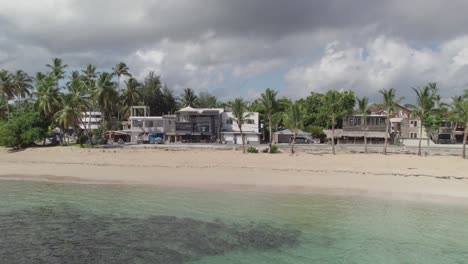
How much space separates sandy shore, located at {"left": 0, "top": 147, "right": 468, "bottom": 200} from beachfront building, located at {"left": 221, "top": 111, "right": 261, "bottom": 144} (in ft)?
88.7

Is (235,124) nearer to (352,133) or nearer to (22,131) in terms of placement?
(352,133)

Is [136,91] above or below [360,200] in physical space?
above

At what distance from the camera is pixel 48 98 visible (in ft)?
193

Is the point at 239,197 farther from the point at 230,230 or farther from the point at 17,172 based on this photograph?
the point at 17,172

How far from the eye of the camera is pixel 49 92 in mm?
59250

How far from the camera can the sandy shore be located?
95.1ft

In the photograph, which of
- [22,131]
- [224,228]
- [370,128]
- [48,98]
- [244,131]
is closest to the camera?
[224,228]

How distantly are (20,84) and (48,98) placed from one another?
24407 mm

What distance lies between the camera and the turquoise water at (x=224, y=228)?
48.2 ft

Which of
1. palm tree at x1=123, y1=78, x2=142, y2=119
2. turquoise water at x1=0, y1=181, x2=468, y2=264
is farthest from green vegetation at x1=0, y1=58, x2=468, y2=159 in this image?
turquoise water at x1=0, y1=181, x2=468, y2=264

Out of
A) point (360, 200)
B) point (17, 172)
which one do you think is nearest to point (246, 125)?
point (17, 172)

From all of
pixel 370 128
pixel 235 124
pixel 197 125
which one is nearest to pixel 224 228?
pixel 235 124

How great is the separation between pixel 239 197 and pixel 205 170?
10747 mm

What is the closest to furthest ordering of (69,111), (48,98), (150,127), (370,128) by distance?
(69,111) < (48,98) < (370,128) < (150,127)
